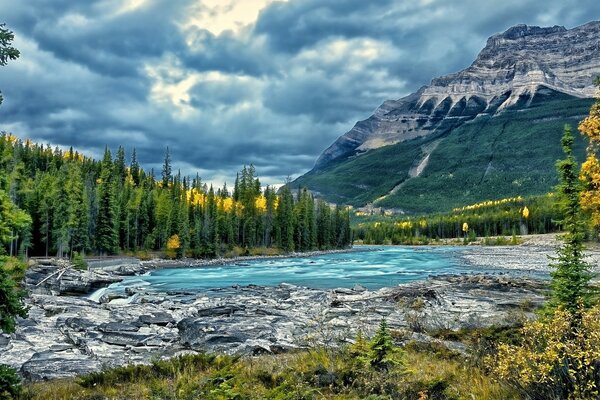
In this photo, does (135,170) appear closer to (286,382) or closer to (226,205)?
(226,205)

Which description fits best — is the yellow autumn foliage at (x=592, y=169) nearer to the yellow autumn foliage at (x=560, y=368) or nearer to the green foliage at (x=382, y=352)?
the yellow autumn foliage at (x=560, y=368)

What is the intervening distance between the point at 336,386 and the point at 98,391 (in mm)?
5769

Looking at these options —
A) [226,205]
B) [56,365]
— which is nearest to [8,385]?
[56,365]

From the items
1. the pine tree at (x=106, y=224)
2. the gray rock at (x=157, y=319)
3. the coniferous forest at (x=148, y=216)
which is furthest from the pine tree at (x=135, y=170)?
the gray rock at (x=157, y=319)

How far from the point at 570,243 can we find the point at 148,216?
96.4 m

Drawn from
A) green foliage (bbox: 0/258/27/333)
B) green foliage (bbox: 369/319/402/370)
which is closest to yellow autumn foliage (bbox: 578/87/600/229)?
green foliage (bbox: 369/319/402/370)

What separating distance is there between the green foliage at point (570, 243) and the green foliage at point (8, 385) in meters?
17.8

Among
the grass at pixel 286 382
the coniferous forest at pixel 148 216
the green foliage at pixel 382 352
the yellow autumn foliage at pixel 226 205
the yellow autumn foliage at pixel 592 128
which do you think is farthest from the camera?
the yellow autumn foliage at pixel 226 205

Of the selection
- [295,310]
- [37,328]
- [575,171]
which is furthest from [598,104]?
[37,328]

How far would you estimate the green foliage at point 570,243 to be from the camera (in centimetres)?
1722

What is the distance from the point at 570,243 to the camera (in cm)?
1788

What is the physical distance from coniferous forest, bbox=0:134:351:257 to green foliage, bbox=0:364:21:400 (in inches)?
1844

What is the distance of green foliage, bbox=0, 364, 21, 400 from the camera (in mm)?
9992

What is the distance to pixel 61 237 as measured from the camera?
73875 millimetres
